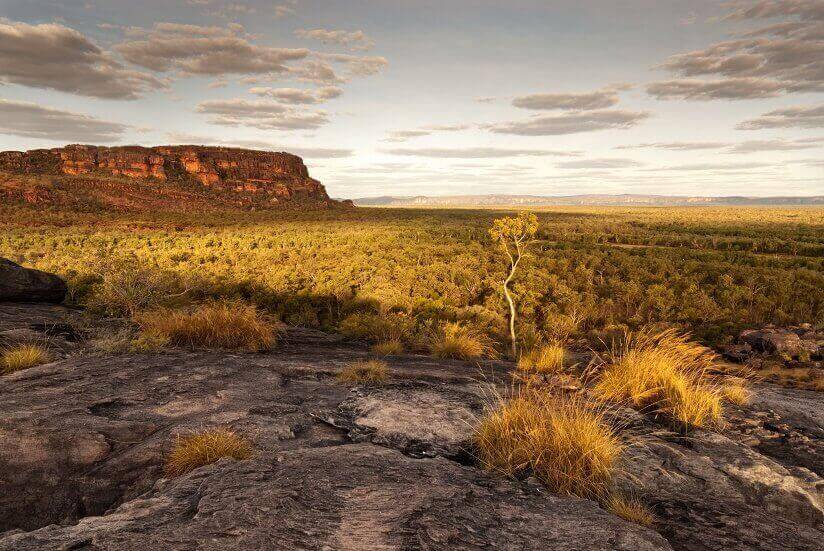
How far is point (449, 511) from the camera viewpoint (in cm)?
285

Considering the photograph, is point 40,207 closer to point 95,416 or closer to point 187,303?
point 187,303

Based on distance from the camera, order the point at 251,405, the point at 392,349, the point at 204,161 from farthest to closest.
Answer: the point at 204,161 < the point at 392,349 < the point at 251,405

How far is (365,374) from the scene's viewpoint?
21.1 ft

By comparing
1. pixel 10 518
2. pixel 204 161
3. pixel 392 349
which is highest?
pixel 204 161

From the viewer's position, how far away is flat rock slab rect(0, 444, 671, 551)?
2.50m

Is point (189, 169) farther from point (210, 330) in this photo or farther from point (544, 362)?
point (544, 362)

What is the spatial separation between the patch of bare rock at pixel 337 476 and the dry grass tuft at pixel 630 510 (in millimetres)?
105

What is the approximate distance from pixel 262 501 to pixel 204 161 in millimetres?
147727

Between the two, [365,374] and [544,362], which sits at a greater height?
[365,374]

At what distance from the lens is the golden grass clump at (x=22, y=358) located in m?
6.04

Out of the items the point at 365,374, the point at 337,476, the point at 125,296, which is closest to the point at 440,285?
the point at 125,296

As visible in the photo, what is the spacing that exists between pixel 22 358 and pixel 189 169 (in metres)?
137

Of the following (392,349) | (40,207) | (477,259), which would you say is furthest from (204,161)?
(392,349)

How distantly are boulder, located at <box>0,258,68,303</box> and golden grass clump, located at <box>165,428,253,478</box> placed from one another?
10126 mm
